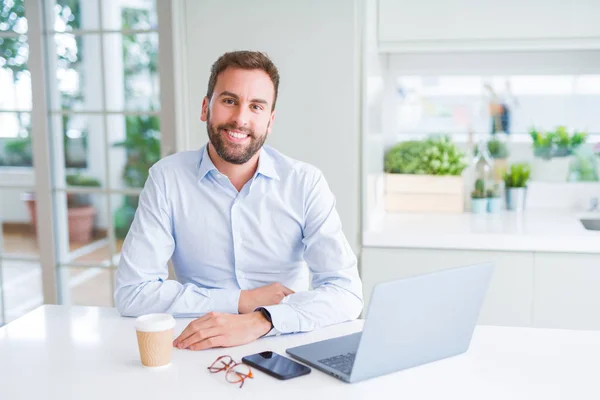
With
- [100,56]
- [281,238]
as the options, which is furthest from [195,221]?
[100,56]

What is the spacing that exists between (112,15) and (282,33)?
0.99 m

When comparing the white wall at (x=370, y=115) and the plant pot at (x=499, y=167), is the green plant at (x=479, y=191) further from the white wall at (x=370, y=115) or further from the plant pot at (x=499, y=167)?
the white wall at (x=370, y=115)

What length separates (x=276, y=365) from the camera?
A: 55.3 inches

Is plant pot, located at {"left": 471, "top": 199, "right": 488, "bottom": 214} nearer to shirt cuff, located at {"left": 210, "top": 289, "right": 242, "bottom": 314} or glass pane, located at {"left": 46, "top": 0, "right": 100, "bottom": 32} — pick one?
shirt cuff, located at {"left": 210, "top": 289, "right": 242, "bottom": 314}

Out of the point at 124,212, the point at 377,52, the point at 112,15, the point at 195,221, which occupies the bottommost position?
the point at 124,212

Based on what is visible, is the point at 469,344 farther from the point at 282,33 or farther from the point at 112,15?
the point at 112,15

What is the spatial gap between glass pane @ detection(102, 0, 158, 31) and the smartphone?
6.87 ft

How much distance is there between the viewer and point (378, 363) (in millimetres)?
1354

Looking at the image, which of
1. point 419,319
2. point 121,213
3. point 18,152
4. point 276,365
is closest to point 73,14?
point 121,213

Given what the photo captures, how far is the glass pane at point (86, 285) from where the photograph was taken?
348 cm

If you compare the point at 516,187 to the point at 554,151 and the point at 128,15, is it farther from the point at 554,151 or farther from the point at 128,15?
the point at 128,15

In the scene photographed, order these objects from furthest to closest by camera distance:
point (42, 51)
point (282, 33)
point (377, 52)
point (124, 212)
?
point (124, 212)
point (42, 51)
point (377, 52)
point (282, 33)

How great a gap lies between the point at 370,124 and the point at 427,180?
52 cm

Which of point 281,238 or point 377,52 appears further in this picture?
point 377,52
